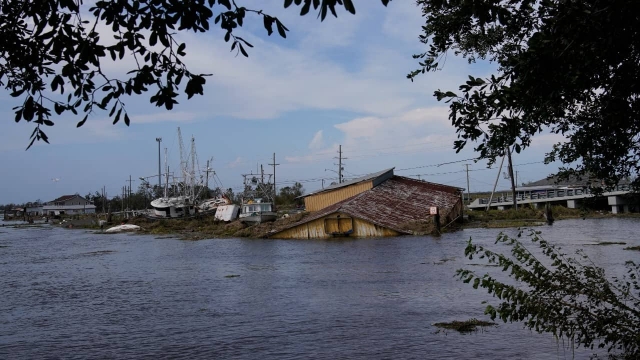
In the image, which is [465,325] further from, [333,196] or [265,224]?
[333,196]

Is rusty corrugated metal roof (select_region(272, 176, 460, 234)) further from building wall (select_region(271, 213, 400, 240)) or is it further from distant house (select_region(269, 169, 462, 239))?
building wall (select_region(271, 213, 400, 240))

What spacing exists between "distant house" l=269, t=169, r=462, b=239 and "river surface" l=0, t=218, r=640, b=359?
9.37m

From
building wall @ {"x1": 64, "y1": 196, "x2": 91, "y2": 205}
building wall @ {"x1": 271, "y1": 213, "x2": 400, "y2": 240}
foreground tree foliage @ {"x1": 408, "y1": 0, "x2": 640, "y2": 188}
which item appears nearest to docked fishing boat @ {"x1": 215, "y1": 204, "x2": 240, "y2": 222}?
building wall @ {"x1": 271, "y1": 213, "x2": 400, "y2": 240}

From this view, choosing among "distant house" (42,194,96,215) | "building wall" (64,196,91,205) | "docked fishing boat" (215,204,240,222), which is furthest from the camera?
"building wall" (64,196,91,205)

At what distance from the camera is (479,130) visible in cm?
600

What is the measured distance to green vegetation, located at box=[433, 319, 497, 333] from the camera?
11.4 meters

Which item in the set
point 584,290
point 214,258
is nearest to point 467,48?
point 584,290

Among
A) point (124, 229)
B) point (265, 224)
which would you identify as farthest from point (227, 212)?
point (265, 224)

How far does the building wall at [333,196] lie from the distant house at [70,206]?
107 meters

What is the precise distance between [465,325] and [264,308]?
5487 mm

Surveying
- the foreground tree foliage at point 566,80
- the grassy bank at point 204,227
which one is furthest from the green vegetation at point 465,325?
the grassy bank at point 204,227

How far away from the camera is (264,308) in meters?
15.1

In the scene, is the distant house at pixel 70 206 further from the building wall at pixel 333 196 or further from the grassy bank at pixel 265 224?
the building wall at pixel 333 196

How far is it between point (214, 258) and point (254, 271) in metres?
7.17
